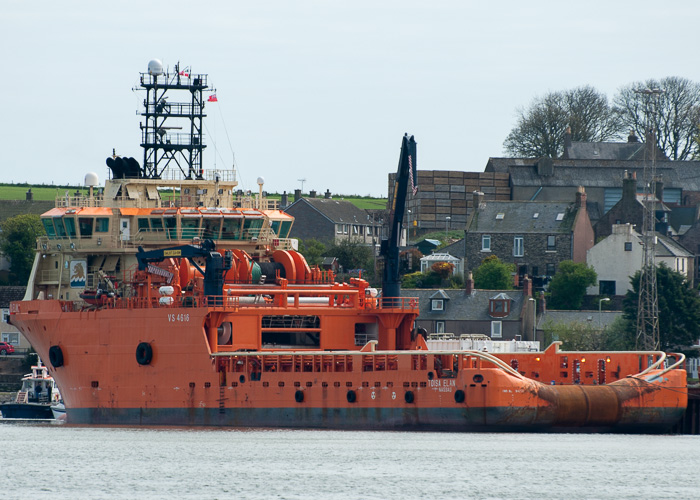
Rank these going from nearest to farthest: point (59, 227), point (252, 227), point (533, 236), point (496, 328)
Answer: point (59, 227), point (252, 227), point (496, 328), point (533, 236)

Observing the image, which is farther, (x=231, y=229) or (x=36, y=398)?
(x=36, y=398)

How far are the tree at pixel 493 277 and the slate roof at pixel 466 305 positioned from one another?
7.39 metres

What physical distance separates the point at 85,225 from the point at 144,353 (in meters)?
6.09

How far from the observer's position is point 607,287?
281 feet

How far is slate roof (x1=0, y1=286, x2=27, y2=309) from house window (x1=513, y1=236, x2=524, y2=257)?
28.4 metres

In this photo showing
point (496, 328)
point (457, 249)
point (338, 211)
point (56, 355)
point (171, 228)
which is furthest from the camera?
point (338, 211)

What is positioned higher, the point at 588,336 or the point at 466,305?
the point at 466,305

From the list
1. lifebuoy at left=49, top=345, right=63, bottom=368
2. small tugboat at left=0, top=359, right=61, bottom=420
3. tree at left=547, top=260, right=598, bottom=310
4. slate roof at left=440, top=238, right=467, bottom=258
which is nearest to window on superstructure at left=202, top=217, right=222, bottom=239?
lifebuoy at left=49, top=345, right=63, bottom=368

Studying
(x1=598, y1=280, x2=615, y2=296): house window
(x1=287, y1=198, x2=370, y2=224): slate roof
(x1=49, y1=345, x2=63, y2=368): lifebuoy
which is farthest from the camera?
(x1=287, y1=198, x2=370, y2=224): slate roof

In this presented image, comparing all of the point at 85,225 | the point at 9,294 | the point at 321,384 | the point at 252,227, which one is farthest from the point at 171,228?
the point at 9,294

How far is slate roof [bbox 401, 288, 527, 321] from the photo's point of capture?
249ft

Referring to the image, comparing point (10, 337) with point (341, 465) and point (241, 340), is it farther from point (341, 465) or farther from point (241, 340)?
point (341, 465)

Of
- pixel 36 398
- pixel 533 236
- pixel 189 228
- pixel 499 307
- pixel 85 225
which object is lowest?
pixel 36 398

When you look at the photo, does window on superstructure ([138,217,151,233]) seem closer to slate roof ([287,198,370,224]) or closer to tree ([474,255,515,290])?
tree ([474,255,515,290])
